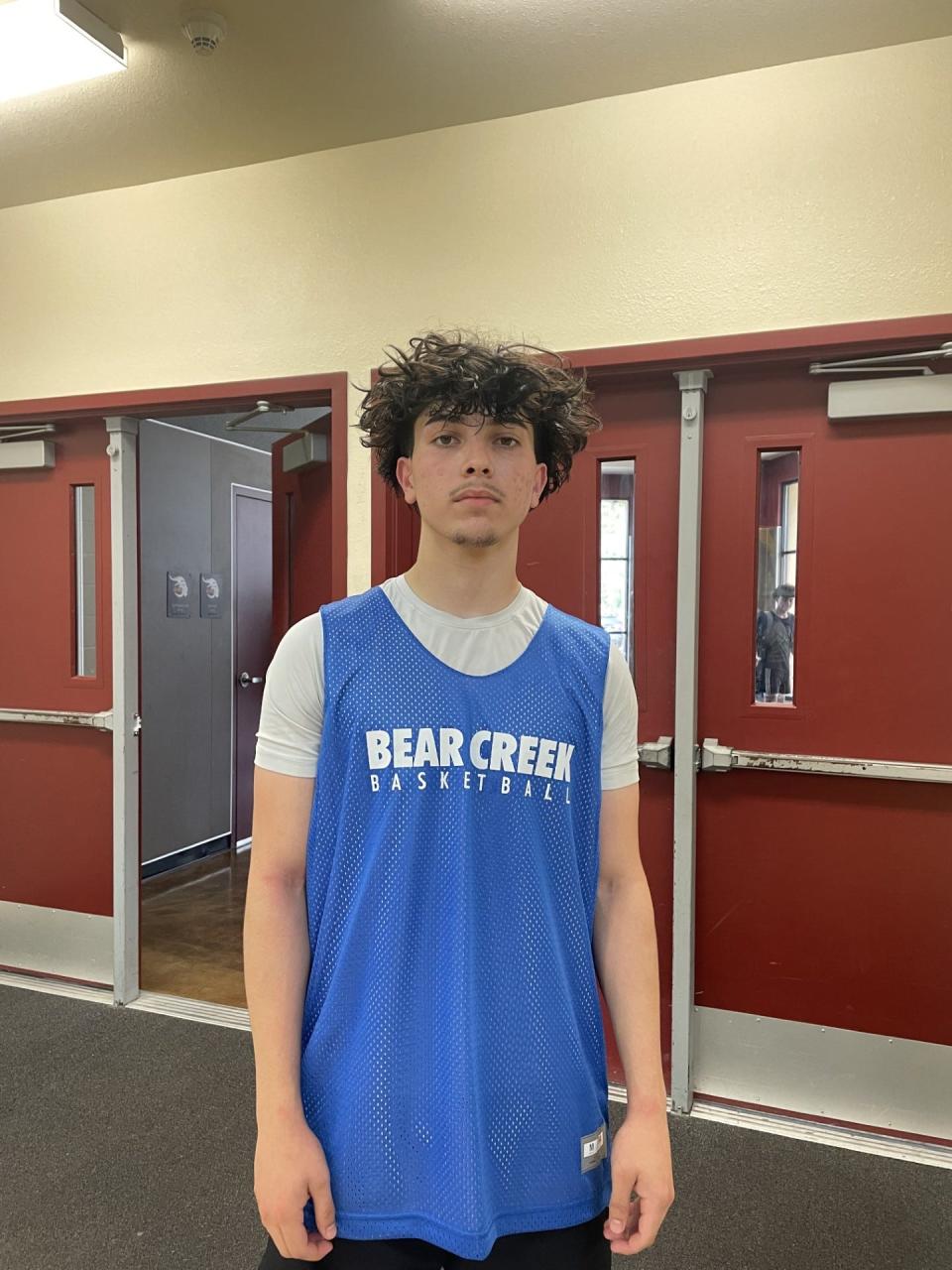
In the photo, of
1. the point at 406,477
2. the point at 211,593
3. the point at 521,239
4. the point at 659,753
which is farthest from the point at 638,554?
the point at 211,593

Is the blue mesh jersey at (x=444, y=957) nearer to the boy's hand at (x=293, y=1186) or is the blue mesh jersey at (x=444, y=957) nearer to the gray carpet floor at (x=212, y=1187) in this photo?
the boy's hand at (x=293, y=1186)

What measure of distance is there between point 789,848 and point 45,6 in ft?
8.83

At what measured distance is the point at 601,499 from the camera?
2539 millimetres

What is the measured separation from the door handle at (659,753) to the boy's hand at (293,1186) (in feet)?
5.51

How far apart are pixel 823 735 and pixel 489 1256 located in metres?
1.71

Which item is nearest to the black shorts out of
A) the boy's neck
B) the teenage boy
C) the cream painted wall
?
the teenage boy

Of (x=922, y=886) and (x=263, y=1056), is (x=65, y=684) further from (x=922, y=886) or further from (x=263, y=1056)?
(x=922, y=886)

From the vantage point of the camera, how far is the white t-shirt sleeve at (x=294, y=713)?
38.0 inches

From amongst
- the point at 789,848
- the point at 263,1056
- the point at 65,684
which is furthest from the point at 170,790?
the point at 263,1056

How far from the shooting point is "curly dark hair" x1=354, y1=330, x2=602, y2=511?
3.31 feet

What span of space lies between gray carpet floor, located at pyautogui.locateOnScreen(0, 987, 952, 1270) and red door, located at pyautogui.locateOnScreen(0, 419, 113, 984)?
60 centimetres

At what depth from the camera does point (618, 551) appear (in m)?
2.53

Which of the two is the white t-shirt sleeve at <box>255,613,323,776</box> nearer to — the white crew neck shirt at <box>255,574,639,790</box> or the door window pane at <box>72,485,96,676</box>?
the white crew neck shirt at <box>255,574,639,790</box>

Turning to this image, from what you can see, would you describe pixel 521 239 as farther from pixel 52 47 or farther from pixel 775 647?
pixel 775 647
